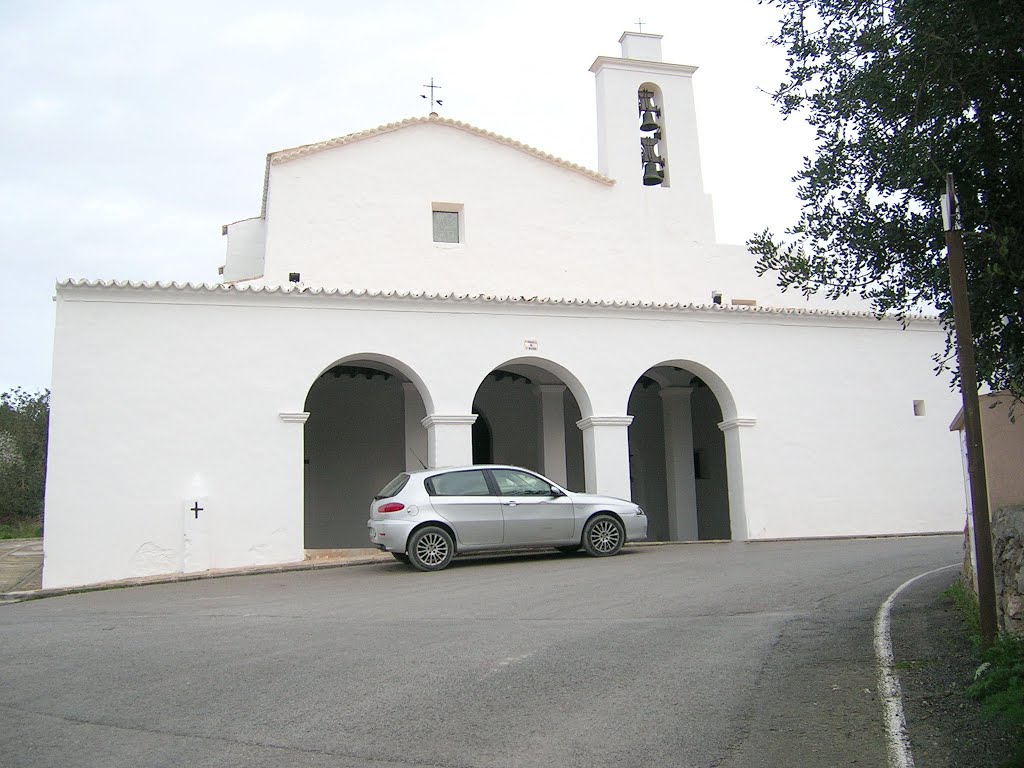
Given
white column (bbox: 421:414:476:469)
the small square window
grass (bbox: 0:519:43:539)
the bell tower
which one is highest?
the bell tower

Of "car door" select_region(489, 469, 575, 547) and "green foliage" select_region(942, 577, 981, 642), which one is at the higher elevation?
"car door" select_region(489, 469, 575, 547)

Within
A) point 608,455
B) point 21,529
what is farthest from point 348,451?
point 21,529

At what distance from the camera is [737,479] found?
57.6 ft

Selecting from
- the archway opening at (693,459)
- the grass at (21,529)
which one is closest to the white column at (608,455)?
the archway opening at (693,459)

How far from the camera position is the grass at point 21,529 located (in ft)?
98.6

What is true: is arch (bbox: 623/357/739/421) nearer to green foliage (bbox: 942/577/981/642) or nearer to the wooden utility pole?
green foliage (bbox: 942/577/981/642)

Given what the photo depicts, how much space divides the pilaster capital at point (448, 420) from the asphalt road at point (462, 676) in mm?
5072

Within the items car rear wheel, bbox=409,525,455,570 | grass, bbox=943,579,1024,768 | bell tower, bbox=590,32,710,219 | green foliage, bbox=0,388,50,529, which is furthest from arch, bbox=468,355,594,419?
green foliage, bbox=0,388,50,529

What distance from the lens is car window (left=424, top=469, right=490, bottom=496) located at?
13375 millimetres

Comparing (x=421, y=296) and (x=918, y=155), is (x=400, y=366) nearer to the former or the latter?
(x=421, y=296)

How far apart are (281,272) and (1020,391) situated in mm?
15349

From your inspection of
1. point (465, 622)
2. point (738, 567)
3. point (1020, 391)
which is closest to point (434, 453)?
point (738, 567)

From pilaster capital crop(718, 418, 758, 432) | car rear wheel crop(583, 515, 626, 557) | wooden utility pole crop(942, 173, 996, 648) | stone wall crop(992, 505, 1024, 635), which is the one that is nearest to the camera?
wooden utility pole crop(942, 173, 996, 648)

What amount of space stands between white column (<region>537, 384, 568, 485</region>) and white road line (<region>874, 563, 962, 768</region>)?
10.4 meters
